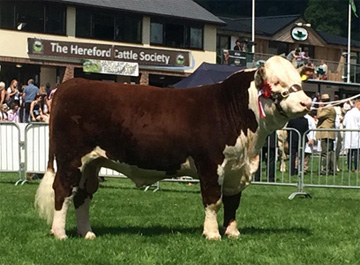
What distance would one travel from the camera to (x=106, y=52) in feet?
140

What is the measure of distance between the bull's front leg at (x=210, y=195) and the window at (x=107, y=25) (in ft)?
120

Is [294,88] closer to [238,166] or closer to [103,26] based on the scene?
[238,166]

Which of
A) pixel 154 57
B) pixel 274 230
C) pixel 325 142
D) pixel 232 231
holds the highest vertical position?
pixel 154 57

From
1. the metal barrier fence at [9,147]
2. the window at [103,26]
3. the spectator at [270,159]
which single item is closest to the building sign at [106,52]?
the window at [103,26]

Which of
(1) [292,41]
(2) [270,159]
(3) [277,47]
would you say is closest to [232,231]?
(2) [270,159]

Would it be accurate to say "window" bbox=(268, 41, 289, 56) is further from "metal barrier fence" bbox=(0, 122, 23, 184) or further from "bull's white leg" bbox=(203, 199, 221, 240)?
"bull's white leg" bbox=(203, 199, 221, 240)

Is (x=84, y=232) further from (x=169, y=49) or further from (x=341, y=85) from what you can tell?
(x=341, y=85)

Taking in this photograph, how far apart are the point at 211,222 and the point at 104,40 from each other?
37334 millimetres

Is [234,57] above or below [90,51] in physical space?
below

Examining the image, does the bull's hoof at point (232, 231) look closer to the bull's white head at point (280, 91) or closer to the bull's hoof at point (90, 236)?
the bull's white head at point (280, 91)

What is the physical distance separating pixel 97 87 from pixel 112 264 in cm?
222

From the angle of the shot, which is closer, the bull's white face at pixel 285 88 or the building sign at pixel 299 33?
the bull's white face at pixel 285 88

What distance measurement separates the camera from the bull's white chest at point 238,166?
740cm

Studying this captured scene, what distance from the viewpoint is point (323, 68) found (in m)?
44.6
